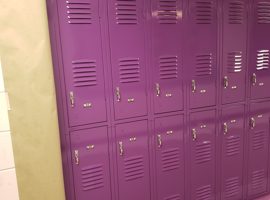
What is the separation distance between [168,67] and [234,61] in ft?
2.68

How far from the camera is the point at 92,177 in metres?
2.05

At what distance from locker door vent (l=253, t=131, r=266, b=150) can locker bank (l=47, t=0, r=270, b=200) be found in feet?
0.04

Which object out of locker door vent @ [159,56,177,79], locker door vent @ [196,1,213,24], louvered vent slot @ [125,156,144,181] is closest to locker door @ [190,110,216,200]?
locker door vent @ [159,56,177,79]

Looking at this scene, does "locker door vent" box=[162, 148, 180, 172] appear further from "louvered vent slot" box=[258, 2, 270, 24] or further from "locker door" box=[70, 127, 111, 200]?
"louvered vent slot" box=[258, 2, 270, 24]

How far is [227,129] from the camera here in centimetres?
264

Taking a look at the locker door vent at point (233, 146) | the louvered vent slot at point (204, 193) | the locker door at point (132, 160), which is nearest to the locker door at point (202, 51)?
the locker door vent at point (233, 146)

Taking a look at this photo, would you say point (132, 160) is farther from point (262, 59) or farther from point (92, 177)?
point (262, 59)

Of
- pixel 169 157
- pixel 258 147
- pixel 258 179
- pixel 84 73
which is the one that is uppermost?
pixel 84 73

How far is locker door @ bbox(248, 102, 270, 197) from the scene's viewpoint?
2779 mm

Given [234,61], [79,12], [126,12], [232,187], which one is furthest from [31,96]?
[232,187]

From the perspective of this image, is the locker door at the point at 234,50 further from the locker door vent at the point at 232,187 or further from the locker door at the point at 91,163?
the locker door at the point at 91,163

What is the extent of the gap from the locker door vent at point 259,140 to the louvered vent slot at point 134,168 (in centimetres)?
148

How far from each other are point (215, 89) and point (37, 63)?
5.80ft

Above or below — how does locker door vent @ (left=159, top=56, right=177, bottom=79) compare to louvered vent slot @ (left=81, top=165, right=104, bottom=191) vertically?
above
